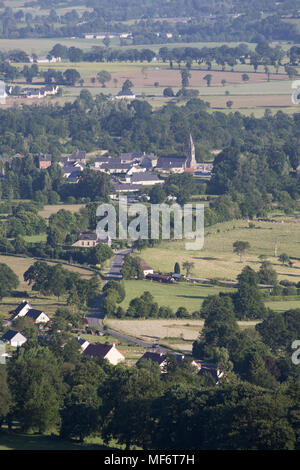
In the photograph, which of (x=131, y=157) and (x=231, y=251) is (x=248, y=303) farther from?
(x=131, y=157)

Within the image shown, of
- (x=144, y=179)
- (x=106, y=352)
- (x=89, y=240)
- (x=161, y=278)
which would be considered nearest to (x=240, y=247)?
(x=161, y=278)

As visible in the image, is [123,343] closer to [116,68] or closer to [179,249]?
[179,249]

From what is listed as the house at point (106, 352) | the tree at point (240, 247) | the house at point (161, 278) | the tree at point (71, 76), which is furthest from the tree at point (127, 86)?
the house at point (106, 352)

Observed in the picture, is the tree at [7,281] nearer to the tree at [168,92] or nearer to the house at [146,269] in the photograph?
the house at [146,269]

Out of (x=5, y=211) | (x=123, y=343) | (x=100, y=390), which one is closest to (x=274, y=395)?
(x=100, y=390)

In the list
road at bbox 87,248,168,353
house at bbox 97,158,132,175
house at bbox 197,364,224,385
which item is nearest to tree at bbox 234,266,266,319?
road at bbox 87,248,168,353
